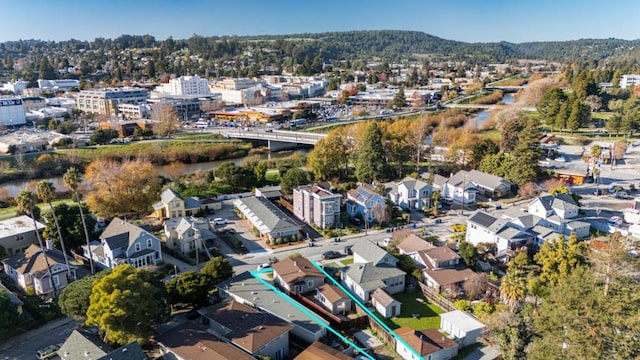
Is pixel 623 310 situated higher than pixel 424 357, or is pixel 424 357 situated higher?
pixel 623 310

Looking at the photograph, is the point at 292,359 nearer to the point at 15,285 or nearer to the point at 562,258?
the point at 562,258

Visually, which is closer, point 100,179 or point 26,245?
point 26,245

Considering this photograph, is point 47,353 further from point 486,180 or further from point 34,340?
point 486,180

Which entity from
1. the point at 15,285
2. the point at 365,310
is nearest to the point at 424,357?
the point at 365,310

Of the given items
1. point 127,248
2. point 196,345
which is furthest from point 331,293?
point 127,248

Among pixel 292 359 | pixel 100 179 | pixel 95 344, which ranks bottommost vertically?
pixel 292 359

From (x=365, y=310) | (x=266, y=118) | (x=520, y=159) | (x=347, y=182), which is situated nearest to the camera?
(x=365, y=310)
